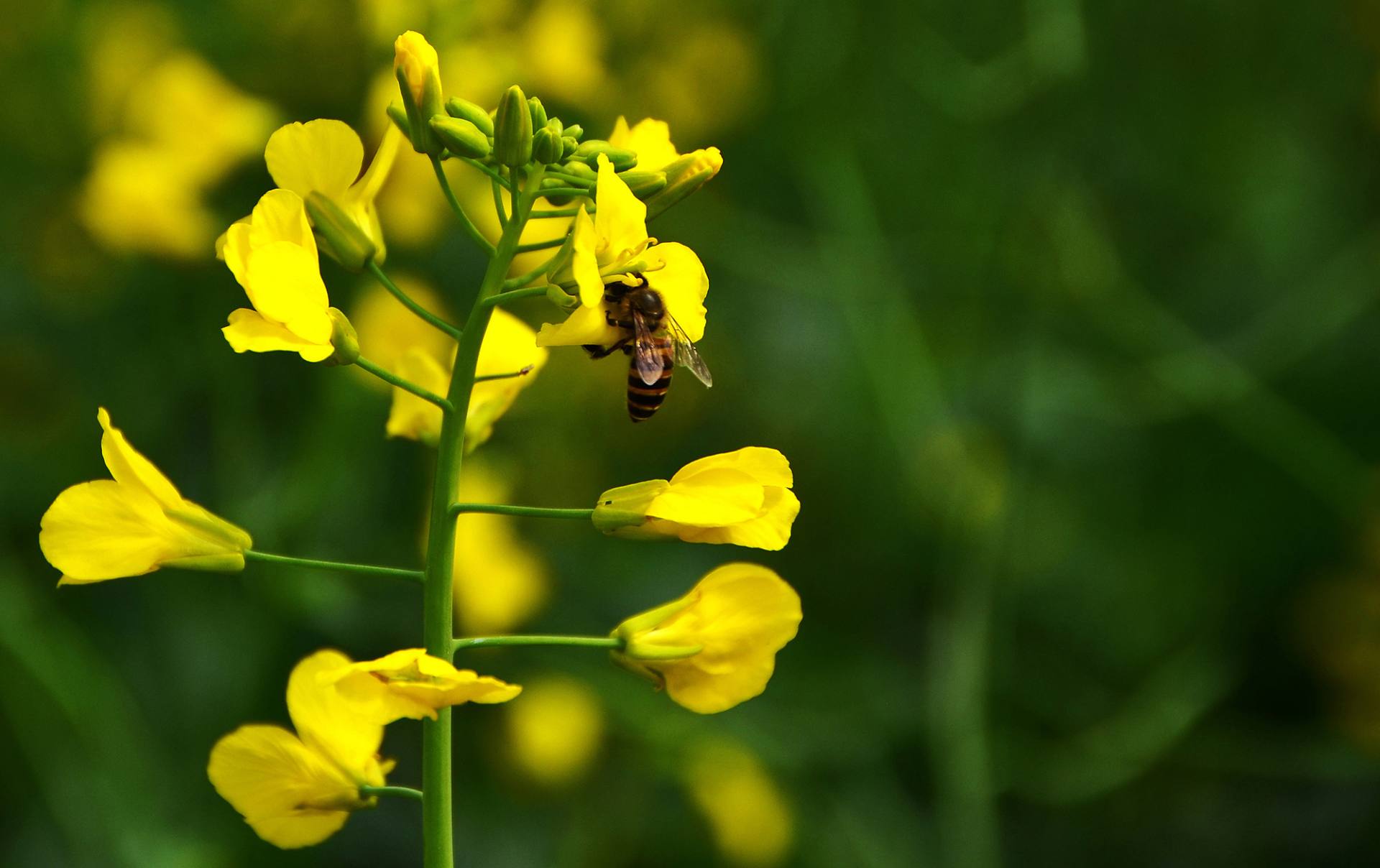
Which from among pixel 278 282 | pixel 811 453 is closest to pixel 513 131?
pixel 278 282

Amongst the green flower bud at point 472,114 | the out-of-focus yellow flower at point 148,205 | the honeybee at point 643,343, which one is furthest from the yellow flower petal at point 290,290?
the out-of-focus yellow flower at point 148,205

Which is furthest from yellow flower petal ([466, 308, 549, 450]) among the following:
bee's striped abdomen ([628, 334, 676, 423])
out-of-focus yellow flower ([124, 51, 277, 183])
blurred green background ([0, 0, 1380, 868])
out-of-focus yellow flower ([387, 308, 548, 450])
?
out-of-focus yellow flower ([124, 51, 277, 183])

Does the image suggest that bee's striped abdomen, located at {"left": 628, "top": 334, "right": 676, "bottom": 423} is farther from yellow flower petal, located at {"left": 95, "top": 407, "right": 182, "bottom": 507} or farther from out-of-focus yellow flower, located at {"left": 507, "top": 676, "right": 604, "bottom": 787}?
out-of-focus yellow flower, located at {"left": 507, "top": 676, "right": 604, "bottom": 787}

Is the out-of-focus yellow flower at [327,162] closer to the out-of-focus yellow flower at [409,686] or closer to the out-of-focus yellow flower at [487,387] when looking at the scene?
the out-of-focus yellow flower at [487,387]

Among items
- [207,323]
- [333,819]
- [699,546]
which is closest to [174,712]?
[207,323]

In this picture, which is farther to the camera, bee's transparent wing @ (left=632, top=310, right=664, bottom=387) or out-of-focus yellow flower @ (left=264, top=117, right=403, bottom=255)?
bee's transparent wing @ (left=632, top=310, right=664, bottom=387)

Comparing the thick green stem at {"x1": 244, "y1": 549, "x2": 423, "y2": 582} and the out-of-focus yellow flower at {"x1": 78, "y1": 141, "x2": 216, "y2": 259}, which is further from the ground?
the out-of-focus yellow flower at {"x1": 78, "y1": 141, "x2": 216, "y2": 259}
